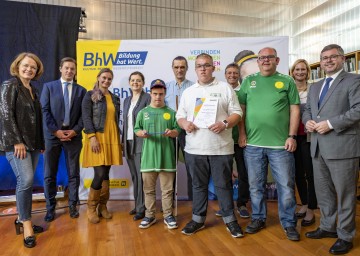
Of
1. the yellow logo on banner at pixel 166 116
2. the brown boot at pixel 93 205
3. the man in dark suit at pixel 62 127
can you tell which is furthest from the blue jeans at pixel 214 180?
the man in dark suit at pixel 62 127

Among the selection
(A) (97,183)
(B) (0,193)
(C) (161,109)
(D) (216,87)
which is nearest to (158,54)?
(C) (161,109)

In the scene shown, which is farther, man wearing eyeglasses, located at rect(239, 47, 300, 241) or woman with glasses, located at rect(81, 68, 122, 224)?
woman with glasses, located at rect(81, 68, 122, 224)

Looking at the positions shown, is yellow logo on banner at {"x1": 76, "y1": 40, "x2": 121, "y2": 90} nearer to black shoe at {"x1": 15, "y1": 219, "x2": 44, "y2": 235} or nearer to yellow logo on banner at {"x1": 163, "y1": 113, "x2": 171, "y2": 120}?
yellow logo on banner at {"x1": 163, "y1": 113, "x2": 171, "y2": 120}

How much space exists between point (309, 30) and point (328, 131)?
559 cm

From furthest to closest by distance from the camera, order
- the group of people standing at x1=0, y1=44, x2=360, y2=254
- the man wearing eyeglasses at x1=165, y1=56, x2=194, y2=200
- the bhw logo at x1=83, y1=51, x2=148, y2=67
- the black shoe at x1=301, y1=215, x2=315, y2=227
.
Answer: the bhw logo at x1=83, y1=51, x2=148, y2=67
the man wearing eyeglasses at x1=165, y1=56, x2=194, y2=200
the black shoe at x1=301, y1=215, x2=315, y2=227
the group of people standing at x1=0, y1=44, x2=360, y2=254

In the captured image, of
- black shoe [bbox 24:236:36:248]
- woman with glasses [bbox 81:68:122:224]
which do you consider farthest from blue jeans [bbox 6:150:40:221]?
woman with glasses [bbox 81:68:122:224]

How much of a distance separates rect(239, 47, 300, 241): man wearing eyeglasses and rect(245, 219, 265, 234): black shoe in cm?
20

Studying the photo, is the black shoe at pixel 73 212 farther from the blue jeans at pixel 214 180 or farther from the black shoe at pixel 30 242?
the blue jeans at pixel 214 180

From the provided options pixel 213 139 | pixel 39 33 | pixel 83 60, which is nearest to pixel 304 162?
pixel 213 139

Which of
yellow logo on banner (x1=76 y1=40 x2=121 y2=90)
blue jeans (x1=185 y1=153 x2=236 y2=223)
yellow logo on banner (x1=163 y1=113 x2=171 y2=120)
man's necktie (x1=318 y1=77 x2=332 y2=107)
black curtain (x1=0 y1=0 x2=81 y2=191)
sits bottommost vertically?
blue jeans (x1=185 y1=153 x2=236 y2=223)

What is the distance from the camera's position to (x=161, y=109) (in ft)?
9.29

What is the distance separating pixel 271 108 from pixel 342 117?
0.52 meters

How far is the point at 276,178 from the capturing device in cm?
254

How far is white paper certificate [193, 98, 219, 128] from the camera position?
8.14 ft
